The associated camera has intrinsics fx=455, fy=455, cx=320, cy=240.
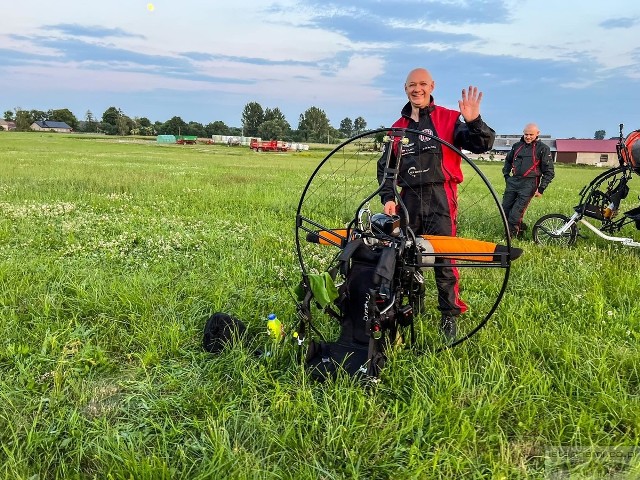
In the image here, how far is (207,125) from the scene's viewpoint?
12238 cm

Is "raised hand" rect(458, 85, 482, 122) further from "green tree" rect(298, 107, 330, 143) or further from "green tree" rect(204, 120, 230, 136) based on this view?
"green tree" rect(204, 120, 230, 136)

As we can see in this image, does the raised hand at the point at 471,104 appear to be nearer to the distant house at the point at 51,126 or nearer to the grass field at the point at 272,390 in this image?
the grass field at the point at 272,390

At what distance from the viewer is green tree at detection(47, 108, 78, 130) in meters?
135

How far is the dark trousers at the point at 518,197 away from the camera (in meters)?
9.02

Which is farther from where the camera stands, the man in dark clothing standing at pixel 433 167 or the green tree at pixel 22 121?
the green tree at pixel 22 121

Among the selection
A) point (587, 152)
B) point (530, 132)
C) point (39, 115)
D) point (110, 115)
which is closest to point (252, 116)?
point (110, 115)

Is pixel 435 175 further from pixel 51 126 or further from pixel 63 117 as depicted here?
pixel 63 117

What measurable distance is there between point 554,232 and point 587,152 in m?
78.7

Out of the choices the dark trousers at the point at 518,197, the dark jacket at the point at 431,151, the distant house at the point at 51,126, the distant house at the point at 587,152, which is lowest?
the dark trousers at the point at 518,197

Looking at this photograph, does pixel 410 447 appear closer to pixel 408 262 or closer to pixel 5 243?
pixel 408 262

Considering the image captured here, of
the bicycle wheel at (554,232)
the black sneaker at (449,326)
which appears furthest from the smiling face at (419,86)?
the bicycle wheel at (554,232)

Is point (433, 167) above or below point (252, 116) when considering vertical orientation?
below

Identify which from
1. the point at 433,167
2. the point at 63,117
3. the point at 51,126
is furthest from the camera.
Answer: the point at 63,117

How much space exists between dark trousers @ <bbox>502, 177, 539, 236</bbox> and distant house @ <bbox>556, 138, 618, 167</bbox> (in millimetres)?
73951
